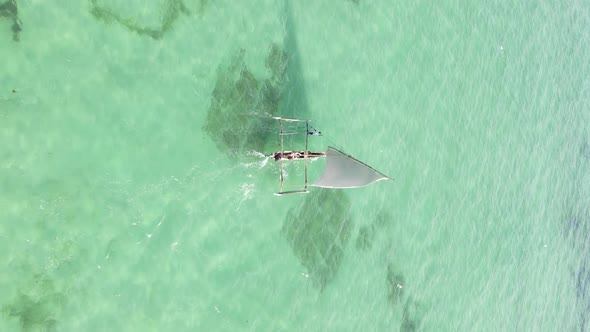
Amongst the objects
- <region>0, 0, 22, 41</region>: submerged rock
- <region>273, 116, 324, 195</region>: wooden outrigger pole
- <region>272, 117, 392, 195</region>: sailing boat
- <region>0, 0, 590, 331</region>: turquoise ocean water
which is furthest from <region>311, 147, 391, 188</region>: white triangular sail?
<region>0, 0, 22, 41</region>: submerged rock

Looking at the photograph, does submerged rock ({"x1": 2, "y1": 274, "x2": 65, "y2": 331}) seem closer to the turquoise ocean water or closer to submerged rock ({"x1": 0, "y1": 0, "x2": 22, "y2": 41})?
the turquoise ocean water

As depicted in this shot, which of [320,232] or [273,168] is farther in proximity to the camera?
[320,232]

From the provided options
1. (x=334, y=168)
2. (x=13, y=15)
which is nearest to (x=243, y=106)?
(x=334, y=168)

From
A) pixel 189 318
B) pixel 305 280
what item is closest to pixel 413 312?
pixel 305 280

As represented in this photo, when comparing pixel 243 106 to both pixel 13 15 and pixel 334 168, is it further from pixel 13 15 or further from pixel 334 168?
pixel 13 15

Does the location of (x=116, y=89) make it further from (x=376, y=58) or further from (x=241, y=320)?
(x=376, y=58)
